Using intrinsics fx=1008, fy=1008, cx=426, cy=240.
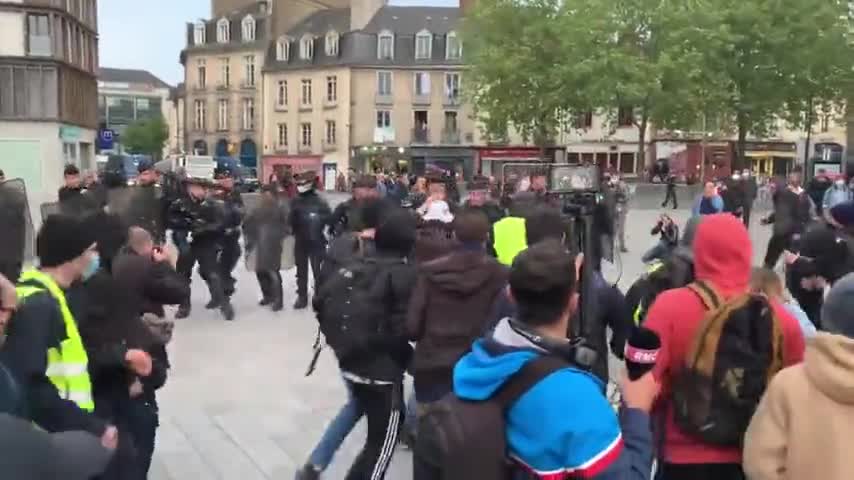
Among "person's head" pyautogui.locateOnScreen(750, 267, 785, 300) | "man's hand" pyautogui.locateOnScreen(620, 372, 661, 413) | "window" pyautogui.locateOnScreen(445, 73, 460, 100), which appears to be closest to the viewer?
"man's hand" pyautogui.locateOnScreen(620, 372, 661, 413)

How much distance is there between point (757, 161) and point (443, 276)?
5715 centimetres

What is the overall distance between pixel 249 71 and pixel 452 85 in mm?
14936

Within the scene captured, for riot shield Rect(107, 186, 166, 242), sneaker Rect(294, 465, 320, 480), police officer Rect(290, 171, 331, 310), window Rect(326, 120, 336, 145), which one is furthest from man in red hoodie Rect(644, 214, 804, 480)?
window Rect(326, 120, 336, 145)

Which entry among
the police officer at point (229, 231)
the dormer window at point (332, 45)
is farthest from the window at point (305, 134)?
the police officer at point (229, 231)


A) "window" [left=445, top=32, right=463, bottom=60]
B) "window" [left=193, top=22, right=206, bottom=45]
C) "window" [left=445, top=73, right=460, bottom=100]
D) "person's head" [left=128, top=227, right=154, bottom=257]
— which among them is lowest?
"person's head" [left=128, top=227, right=154, bottom=257]

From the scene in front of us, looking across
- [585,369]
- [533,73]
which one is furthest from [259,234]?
[533,73]

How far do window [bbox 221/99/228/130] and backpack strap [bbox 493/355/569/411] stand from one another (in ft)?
228

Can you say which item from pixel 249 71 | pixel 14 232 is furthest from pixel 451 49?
pixel 14 232

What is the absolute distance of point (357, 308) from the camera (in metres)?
5.27

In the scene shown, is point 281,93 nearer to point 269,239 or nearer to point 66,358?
point 269,239

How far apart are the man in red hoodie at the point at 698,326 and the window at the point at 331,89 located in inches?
2431

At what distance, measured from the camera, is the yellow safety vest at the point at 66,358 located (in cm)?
370

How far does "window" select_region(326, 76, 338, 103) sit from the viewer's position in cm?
6469

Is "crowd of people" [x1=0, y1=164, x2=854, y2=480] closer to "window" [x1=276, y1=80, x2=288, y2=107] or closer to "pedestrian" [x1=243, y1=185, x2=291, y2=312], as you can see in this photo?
"pedestrian" [x1=243, y1=185, x2=291, y2=312]
